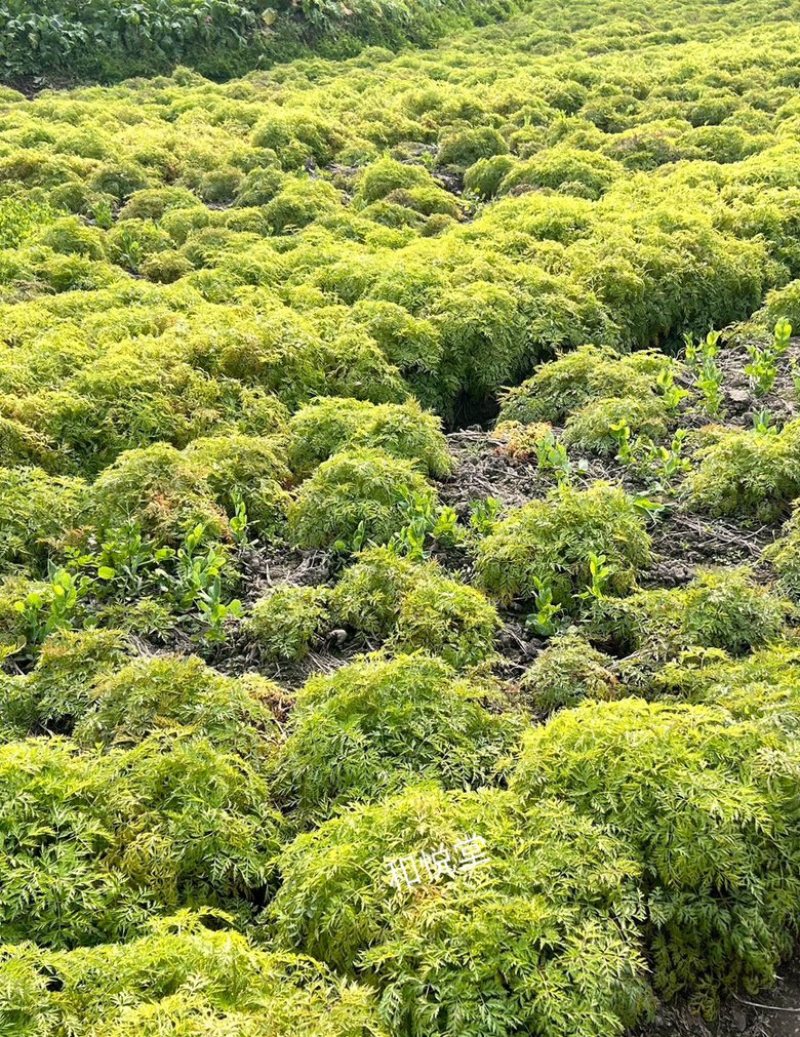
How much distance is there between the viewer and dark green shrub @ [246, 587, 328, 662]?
5762 millimetres

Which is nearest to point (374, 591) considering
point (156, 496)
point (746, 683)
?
point (156, 496)

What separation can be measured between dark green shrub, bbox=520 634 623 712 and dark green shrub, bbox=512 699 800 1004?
719 millimetres

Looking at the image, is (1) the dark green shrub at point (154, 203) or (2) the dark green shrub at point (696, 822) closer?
(2) the dark green shrub at point (696, 822)

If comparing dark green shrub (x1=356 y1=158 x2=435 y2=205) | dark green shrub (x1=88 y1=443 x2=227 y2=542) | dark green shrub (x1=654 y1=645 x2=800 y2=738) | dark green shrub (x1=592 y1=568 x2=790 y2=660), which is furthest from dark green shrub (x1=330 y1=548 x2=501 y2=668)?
dark green shrub (x1=356 y1=158 x2=435 y2=205)

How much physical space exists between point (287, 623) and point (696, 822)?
111 inches

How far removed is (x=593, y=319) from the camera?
9492 millimetres

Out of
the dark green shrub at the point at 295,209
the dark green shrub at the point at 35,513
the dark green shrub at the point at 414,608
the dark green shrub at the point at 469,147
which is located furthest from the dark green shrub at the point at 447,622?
the dark green shrub at the point at 469,147

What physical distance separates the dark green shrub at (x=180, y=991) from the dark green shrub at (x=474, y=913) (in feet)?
0.66

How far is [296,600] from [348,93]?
14.9 m

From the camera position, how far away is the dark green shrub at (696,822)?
3.88 m

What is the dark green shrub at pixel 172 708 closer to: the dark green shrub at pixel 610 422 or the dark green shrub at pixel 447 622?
the dark green shrub at pixel 447 622

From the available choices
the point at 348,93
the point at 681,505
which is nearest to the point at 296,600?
the point at 681,505

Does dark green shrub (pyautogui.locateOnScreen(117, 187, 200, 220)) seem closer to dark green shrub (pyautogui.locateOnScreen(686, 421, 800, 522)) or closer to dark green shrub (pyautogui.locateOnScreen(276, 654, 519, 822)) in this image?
dark green shrub (pyautogui.locateOnScreen(686, 421, 800, 522))

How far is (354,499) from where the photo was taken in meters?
6.84
